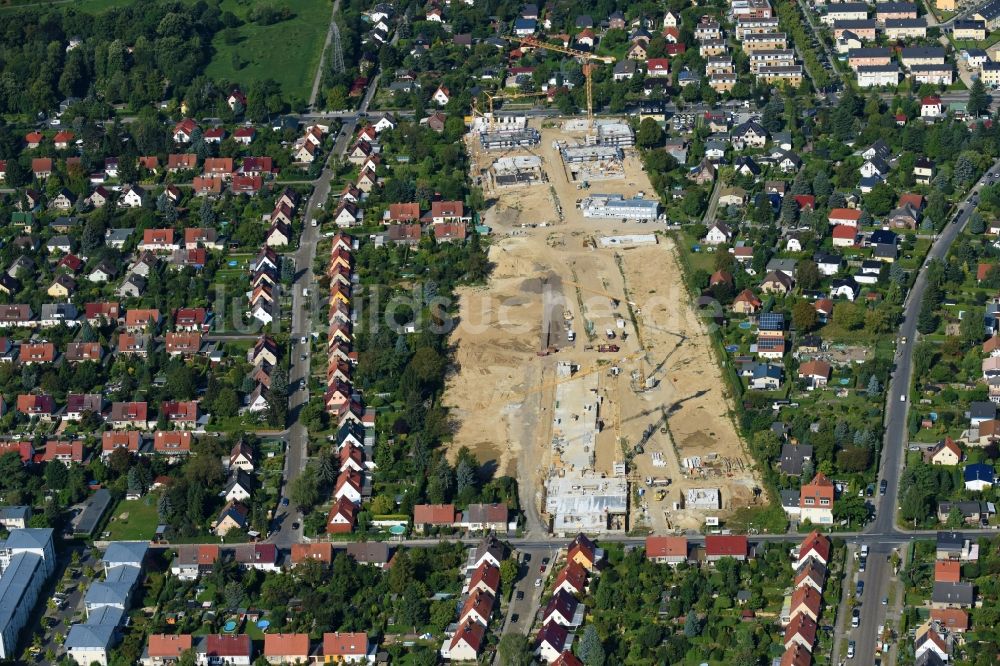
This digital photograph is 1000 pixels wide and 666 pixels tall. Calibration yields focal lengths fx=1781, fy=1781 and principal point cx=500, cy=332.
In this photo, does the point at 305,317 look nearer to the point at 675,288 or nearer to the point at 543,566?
the point at 675,288

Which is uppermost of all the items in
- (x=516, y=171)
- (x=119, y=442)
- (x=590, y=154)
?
(x=119, y=442)

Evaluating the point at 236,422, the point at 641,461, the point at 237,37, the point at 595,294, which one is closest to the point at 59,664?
the point at 236,422

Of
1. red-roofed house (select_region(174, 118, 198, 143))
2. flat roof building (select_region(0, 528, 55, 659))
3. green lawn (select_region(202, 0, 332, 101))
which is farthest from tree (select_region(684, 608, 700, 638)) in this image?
green lawn (select_region(202, 0, 332, 101))

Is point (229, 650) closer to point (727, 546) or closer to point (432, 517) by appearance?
point (432, 517)

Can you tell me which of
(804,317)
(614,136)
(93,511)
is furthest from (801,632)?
(614,136)

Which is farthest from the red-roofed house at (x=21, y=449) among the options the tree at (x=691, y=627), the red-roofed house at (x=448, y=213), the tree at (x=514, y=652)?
the tree at (x=691, y=627)

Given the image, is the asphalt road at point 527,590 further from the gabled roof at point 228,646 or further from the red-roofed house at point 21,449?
the red-roofed house at point 21,449
